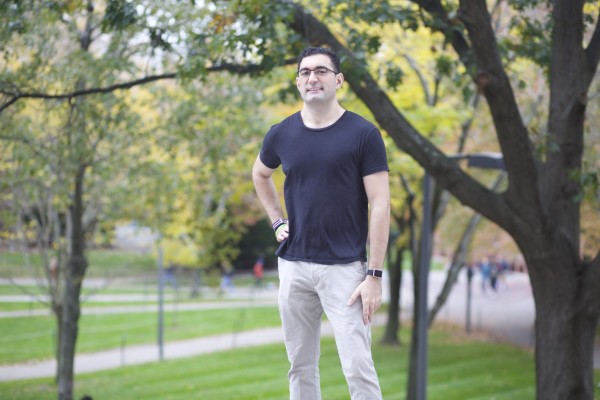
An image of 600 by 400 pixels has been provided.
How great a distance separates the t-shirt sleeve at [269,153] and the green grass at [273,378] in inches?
366

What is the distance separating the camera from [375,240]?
12.6ft

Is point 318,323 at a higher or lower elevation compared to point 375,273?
lower

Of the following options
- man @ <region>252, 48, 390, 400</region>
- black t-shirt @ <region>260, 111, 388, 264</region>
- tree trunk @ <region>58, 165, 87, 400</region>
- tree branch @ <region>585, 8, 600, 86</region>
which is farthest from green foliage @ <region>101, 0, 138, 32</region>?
tree trunk @ <region>58, 165, 87, 400</region>

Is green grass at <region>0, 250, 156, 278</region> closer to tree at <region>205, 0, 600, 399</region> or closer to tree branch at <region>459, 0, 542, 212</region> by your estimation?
tree at <region>205, 0, 600, 399</region>

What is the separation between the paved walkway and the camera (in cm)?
1955

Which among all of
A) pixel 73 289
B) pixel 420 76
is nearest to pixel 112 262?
pixel 73 289

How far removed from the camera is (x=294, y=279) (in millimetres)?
4035

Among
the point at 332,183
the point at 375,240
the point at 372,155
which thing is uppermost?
the point at 372,155

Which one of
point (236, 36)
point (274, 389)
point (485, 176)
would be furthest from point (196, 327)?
point (236, 36)

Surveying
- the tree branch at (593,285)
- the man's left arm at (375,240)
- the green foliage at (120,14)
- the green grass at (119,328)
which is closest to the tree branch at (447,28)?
the tree branch at (593,285)

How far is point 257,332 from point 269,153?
22354 millimetres

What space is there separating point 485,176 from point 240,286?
21.2 m

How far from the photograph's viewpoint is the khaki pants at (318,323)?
385 cm

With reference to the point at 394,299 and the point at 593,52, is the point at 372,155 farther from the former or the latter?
the point at 394,299
